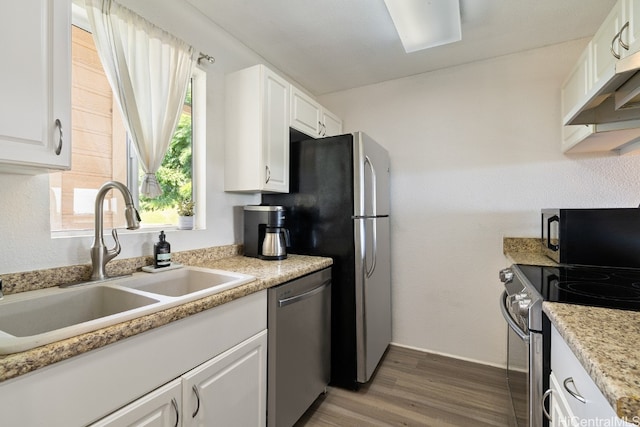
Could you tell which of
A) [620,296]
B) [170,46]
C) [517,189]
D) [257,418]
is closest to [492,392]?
[620,296]

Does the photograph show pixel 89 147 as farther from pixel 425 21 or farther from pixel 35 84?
pixel 425 21

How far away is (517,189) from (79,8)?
9.43ft

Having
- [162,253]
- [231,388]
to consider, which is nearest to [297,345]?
[231,388]

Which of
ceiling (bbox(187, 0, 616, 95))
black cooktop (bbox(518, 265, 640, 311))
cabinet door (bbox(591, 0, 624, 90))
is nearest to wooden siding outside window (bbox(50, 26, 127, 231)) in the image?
ceiling (bbox(187, 0, 616, 95))

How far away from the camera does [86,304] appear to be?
1139 millimetres

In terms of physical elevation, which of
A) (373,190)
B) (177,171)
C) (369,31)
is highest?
(369,31)

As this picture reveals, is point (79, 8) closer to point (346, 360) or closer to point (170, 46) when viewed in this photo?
point (170, 46)

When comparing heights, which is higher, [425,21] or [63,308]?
[425,21]

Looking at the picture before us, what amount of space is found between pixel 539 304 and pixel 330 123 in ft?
6.97

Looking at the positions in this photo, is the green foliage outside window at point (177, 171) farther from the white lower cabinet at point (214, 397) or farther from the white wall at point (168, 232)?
the white lower cabinet at point (214, 397)

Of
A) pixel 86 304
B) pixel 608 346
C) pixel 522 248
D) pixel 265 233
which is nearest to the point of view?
pixel 608 346

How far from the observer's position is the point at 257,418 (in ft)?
4.20

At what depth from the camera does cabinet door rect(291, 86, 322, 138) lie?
83.7 inches

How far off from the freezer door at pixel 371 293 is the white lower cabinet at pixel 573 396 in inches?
42.0
